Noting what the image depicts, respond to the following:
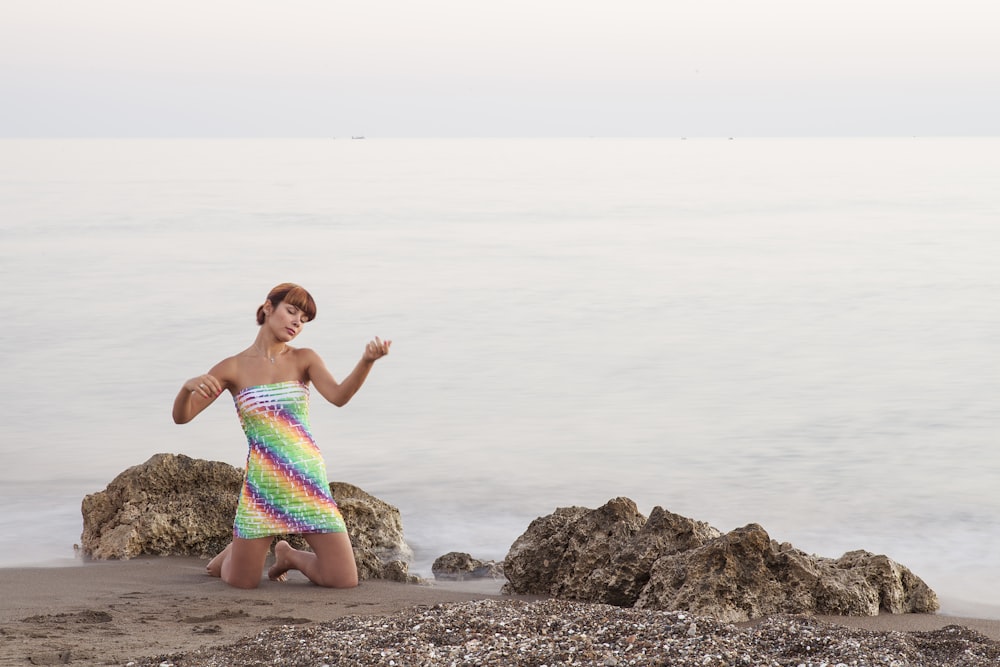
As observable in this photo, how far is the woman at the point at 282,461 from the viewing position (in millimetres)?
5488

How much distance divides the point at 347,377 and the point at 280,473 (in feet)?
1.89

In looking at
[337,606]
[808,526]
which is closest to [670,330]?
[808,526]

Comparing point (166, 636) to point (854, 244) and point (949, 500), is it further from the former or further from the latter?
point (854, 244)

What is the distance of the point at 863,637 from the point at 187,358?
1166 centimetres

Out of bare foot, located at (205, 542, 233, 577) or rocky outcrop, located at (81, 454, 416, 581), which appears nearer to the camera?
bare foot, located at (205, 542, 233, 577)

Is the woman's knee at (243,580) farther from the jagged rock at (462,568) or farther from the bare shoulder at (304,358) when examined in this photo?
the jagged rock at (462,568)

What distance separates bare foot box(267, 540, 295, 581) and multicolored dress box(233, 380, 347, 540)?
0.46 ft

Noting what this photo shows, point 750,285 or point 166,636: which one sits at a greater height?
point 750,285

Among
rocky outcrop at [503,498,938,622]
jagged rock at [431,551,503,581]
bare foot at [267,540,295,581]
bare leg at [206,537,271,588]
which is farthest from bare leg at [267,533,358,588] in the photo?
jagged rock at [431,551,503,581]

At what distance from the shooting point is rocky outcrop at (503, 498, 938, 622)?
506 cm

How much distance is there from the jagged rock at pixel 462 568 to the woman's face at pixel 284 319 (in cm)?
155

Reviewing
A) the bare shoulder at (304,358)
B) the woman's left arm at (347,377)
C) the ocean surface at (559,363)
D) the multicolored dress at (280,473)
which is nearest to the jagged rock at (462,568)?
the ocean surface at (559,363)

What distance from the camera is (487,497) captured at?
27.5 feet

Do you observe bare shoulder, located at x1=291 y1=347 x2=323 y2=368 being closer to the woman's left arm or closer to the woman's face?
the woman's left arm
